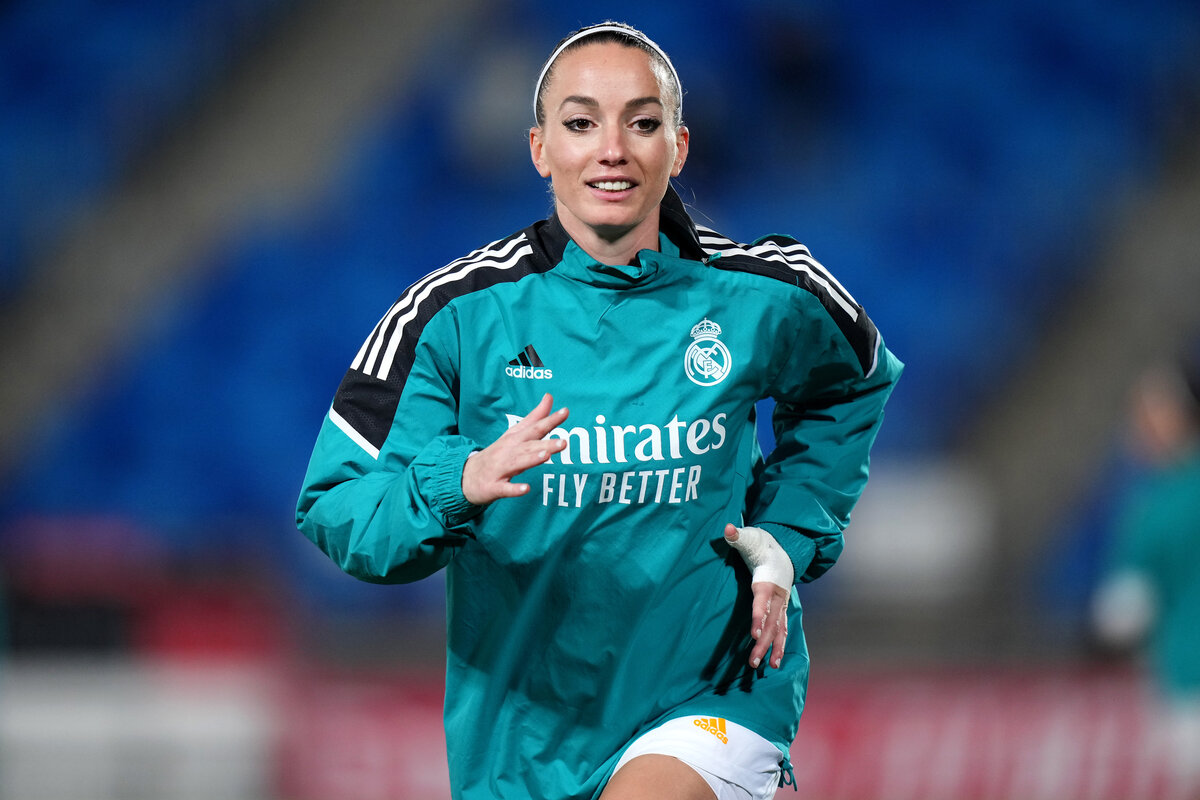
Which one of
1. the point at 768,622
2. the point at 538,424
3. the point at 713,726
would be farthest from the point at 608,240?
the point at 713,726

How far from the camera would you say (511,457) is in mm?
2275

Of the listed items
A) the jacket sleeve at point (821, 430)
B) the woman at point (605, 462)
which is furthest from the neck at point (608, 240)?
the jacket sleeve at point (821, 430)

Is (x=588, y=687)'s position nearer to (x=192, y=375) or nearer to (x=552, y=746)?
(x=552, y=746)

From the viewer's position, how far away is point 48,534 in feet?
25.4

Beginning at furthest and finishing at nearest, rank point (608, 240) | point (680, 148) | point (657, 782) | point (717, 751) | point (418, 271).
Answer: point (418, 271)
point (680, 148)
point (608, 240)
point (717, 751)
point (657, 782)

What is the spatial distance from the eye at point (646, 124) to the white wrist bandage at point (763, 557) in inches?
31.4

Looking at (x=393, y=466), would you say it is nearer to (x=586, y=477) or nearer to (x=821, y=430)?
(x=586, y=477)

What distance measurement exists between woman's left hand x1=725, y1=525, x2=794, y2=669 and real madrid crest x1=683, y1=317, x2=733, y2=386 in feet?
0.95

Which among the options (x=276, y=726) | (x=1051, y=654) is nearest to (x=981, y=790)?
(x=1051, y=654)

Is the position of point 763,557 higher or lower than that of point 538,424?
lower

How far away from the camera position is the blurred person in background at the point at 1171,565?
5680 mm

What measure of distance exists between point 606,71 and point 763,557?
98 cm

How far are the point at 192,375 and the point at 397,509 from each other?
7155 mm

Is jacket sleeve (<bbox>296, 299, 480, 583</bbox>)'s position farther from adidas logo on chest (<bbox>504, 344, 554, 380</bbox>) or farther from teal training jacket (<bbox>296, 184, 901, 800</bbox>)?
adidas logo on chest (<bbox>504, 344, 554, 380</bbox>)
